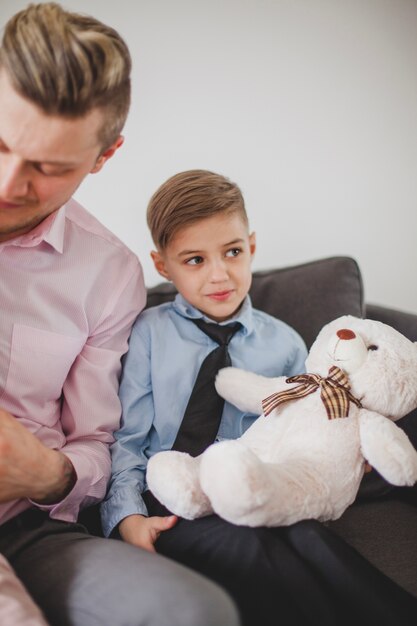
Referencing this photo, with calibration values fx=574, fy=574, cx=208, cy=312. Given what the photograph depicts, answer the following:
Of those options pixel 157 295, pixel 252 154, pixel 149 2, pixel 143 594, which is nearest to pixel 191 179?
pixel 157 295

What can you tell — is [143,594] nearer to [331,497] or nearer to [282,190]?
[331,497]

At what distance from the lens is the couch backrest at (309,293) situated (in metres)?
1.47

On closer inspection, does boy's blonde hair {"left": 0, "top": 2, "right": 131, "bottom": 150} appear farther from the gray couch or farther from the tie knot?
the gray couch

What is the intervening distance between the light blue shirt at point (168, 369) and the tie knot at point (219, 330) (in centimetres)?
1

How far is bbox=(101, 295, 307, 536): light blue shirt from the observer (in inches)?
48.7

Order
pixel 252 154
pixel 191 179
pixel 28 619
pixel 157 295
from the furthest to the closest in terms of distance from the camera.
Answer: pixel 252 154 → pixel 157 295 → pixel 191 179 → pixel 28 619

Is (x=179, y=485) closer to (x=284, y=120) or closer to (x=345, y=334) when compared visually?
(x=345, y=334)

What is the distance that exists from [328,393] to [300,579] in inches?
11.6

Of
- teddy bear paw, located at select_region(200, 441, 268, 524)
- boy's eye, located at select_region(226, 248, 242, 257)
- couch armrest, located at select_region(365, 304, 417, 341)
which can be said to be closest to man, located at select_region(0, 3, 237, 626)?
teddy bear paw, located at select_region(200, 441, 268, 524)

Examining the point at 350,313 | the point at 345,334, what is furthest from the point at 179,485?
the point at 350,313

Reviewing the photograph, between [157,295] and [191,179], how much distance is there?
350 millimetres

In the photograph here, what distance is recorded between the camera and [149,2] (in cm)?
154

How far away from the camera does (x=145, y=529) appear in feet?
3.44

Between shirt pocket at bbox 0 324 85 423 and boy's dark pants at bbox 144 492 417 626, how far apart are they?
44cm
